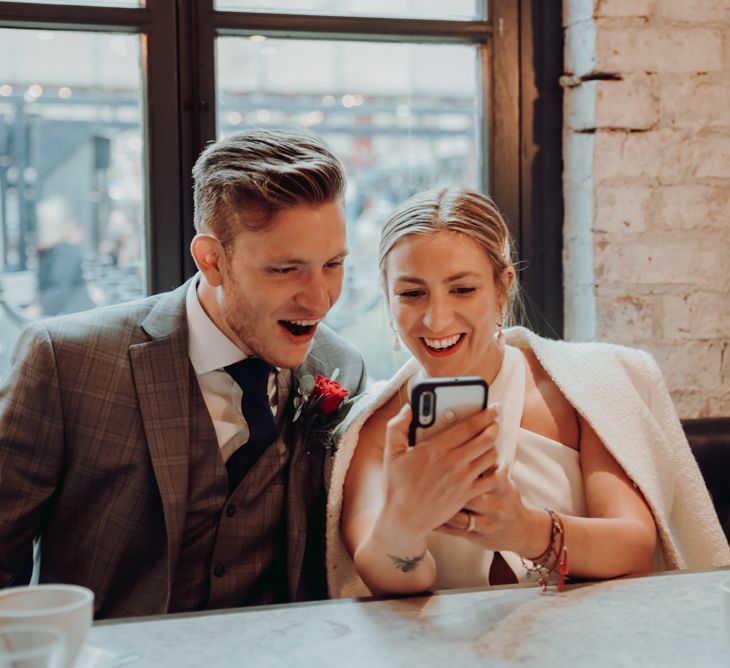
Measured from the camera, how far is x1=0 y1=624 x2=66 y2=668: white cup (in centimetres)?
86

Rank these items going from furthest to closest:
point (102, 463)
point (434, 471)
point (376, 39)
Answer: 1. point (376, 39)
2. point (102, 463)
3. point (434, 471)

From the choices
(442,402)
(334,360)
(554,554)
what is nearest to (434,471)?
(442,402)

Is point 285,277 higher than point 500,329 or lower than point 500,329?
higher

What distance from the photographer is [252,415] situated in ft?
5.53

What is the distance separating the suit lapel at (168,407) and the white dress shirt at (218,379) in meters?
0.03

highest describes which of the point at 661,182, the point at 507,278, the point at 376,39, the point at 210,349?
the point at 376,39

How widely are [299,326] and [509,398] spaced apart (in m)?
0.42

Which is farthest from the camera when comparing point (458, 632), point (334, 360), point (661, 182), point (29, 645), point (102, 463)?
point (661, 182)

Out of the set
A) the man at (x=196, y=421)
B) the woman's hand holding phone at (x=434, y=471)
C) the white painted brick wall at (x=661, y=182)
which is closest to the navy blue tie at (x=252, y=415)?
the man at (x=196, y=421)

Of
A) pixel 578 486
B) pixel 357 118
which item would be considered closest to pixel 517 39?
pixel 357 118

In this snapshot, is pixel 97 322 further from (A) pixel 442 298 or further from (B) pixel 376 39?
(B) pixel 376 39

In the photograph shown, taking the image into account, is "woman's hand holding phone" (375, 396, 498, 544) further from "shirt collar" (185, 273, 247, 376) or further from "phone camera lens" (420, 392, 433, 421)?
"shirt collar" (185, 273, 247, 376)

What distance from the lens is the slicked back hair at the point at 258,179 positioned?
1.64 m

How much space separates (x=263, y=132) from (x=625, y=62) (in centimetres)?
98
